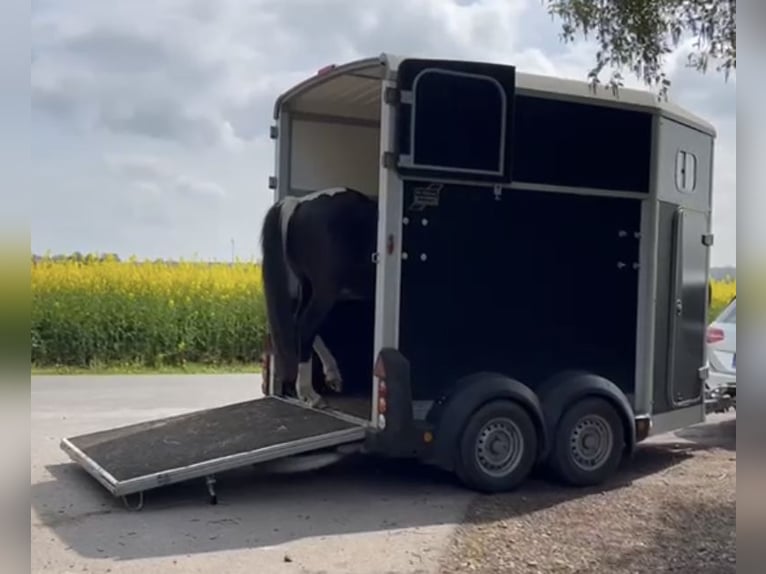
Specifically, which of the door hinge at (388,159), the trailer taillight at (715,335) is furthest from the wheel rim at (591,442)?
the trailer taillight at (715,335)

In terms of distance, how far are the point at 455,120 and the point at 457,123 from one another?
2 cm

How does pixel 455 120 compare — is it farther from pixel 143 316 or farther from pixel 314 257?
pixel 143 316

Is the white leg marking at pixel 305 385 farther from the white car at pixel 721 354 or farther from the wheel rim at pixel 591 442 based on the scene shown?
the white car at pixel 721 354

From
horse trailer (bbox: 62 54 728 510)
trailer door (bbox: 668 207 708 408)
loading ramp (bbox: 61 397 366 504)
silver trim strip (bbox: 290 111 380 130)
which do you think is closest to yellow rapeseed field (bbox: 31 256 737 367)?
silver trim strip (bbox: 290 111 380 130)

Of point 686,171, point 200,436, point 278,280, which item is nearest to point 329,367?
point 278,280

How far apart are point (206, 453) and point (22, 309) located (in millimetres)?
3942

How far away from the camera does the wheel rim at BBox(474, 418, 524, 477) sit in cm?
591

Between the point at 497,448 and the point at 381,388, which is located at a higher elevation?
the point at 381,388

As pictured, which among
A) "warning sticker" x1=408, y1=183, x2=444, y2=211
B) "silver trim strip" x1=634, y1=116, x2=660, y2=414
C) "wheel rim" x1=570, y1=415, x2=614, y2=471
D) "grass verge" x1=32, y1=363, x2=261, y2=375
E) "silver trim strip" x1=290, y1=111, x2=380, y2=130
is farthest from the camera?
"grass verge" x1=32, y1=363, x2=261, y2=375

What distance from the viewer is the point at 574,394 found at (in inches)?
245

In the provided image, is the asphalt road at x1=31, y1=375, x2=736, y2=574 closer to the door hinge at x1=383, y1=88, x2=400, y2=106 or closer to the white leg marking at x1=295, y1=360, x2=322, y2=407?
the white leg marking at x1=295, y1=360, x2=322, y2=407

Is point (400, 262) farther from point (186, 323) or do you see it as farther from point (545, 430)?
point (186, 323)

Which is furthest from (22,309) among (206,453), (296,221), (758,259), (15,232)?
(296,221)

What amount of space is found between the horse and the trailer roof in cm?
88
